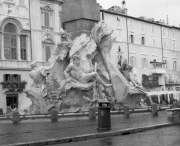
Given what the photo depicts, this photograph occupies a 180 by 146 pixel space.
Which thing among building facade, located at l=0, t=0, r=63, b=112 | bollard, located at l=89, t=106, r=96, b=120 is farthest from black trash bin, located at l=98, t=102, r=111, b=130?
building facade, located at l=0, t=0, r=63, b=112

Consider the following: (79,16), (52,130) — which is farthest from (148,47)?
(52,130)

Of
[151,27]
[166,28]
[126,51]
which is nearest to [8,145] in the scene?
[126,51]

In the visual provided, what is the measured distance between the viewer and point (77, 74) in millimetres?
18109

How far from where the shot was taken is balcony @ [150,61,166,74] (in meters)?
54.1

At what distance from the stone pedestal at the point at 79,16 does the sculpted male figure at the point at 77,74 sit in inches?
91.9

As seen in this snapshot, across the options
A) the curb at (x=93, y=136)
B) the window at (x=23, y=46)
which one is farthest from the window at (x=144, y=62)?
the curb at (x=93, y=136)

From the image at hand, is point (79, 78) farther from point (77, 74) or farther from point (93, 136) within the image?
point (93, 136)

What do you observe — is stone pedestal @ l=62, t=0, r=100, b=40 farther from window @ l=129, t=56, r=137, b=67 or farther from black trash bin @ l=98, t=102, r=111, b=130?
window @ l=129, t=56, r=137, b=67

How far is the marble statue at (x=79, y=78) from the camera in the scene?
1814 centimetres

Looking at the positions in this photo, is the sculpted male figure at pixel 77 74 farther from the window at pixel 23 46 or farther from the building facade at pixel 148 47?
the building facade at pixel 148 47

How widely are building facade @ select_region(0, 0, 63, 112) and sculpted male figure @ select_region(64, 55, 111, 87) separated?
1921 centimetres

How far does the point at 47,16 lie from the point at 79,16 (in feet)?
77.1

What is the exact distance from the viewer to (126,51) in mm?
50500

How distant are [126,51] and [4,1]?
60.0 ft
